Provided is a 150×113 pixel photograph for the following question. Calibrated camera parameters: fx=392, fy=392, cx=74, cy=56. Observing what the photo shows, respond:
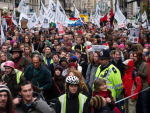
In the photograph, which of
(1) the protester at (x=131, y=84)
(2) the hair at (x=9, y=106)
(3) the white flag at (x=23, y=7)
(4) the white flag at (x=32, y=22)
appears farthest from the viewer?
(3) the white flag at (x=23, y=7)

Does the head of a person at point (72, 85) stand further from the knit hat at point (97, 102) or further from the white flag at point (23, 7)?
the white flag at point (23, 7)

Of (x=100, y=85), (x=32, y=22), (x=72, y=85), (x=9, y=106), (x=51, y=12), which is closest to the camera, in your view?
(x=9, y=106)

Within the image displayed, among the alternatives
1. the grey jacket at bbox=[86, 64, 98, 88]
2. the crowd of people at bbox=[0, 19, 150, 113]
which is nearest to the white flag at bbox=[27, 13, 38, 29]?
the crowd of people at bbox=[0, 19, 150, 113]

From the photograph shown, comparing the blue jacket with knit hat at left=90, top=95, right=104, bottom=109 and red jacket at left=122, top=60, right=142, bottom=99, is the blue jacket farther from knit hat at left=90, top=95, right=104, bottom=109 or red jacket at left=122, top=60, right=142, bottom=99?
knit hat at left=90, top=95, right=104, bottom=109

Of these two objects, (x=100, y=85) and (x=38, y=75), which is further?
(x=38, y=75)

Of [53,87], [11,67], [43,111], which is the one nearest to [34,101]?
[43,111]

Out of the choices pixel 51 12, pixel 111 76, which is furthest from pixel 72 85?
pixel 51 12

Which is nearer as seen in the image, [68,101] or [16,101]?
[16,101]

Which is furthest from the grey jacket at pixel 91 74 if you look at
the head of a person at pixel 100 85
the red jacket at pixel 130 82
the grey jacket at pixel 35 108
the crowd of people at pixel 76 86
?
the grey jacket at pixel 35 108

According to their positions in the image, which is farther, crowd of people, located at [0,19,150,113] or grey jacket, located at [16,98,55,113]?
crowd of people, located at [0,19,150,113]

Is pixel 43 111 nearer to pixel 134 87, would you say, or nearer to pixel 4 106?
pixel 4 106

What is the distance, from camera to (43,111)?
5.12 metres

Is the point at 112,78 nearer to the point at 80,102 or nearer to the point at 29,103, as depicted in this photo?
the point at 80,102

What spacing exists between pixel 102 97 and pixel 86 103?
26 centimetres
